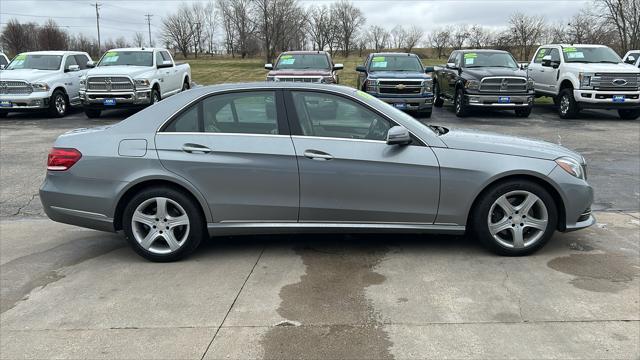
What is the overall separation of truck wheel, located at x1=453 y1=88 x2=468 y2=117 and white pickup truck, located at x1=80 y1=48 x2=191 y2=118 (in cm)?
871

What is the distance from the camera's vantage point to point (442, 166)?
4543 millimetres

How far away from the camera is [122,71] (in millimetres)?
14672

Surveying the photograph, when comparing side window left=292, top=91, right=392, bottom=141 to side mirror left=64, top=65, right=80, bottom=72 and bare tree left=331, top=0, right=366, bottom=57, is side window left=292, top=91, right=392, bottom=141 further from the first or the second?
bare tree left=331, top=0, right=366, bottom=57

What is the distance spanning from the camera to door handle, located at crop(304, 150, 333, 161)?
452 cm

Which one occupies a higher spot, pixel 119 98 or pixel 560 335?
pixel 119 98

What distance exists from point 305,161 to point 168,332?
1.79 metres

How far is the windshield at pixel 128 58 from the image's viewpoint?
15.6m

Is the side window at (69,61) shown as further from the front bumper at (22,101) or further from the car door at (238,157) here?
the car door at (238,157)

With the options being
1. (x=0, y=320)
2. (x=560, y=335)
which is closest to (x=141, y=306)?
(x=0, y=320)

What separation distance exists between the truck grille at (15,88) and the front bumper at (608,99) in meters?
15.3

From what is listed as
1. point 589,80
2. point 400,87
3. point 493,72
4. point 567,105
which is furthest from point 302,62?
point 589,80

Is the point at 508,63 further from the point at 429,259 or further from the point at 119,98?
the point at 429,259

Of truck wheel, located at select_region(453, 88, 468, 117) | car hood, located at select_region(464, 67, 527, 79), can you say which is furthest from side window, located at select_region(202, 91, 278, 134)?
truck wheel, located at select_region(453, 88, 468, 117)

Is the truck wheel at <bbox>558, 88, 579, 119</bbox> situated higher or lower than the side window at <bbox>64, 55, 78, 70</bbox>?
lower
